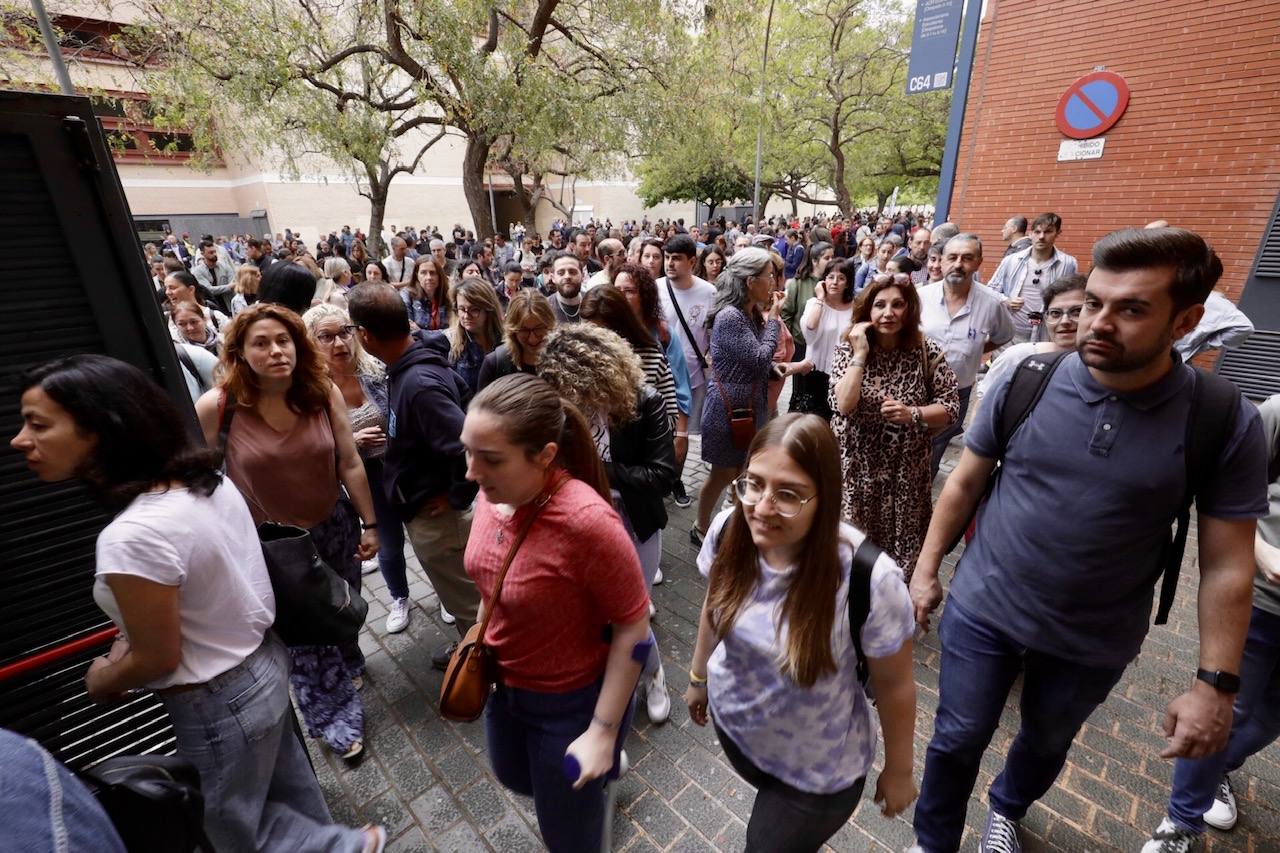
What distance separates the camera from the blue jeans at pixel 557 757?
1749 millimetres

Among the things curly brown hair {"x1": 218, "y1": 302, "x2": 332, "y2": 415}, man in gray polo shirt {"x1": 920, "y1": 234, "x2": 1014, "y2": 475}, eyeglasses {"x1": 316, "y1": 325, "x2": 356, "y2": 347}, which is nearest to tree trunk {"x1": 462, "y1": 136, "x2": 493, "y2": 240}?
eyeglasses {"x1": 316, "y1": 325, "x2": 356, "y2": 347}

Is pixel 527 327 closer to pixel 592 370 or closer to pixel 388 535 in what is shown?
pixel 592 370

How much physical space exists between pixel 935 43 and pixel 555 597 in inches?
448

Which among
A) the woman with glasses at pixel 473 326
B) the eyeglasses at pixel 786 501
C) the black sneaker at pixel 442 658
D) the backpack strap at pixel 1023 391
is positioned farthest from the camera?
the woman with glasses at pixel 473 326

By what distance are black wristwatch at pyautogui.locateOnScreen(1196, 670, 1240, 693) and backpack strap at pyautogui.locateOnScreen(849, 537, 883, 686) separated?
1030mm

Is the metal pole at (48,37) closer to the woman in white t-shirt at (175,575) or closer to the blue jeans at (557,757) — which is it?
the woman in white t-shirt at (175,575)

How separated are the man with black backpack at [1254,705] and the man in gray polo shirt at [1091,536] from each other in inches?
20.5

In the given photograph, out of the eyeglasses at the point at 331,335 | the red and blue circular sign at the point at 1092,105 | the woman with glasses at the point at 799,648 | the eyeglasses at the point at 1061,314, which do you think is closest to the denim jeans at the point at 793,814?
the woman with glasses at the point at 799,648

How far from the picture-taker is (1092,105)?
24.6 feet

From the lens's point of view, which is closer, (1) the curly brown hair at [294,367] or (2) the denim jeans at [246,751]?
(2) the denim jeans at [246,751]

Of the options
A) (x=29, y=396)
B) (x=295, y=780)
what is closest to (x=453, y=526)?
(x=295, y=780)

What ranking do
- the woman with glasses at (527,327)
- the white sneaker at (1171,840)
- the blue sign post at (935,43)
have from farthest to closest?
the blue sign post at (935,43)
the woman with glasses at (527,327)
the white sneaker at (1171,840)

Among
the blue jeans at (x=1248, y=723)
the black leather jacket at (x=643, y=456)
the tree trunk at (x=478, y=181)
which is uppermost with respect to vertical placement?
the tree trunk at (x=478, y=181)

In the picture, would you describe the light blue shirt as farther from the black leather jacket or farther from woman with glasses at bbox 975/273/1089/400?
the black leather jacket
